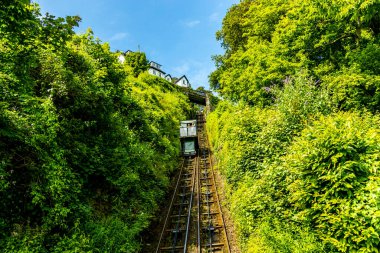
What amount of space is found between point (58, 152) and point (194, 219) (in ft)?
26.4

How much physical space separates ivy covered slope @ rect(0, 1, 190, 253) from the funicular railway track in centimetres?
174

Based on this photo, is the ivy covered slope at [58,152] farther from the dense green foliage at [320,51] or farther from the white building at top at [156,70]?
the white building at top at [156,70]

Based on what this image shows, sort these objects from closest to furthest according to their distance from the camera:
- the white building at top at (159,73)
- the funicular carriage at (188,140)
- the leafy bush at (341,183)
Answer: the leafy bush at (341,183) → the funicular carriage at (188,140) → the white building at top at (159,73)

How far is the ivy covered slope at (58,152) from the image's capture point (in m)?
5.65

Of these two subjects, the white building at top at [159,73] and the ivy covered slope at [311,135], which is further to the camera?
the white building at top at [159,73]

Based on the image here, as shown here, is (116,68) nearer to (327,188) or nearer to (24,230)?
(24,230)

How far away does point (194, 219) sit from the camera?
12.8 m

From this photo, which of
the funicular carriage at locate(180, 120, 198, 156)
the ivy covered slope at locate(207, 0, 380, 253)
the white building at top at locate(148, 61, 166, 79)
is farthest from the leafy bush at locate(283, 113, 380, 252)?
the white building at top at locate(148, 61, 166, 79)

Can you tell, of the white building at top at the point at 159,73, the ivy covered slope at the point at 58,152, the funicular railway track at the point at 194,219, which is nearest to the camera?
the ivy covered slope at the point at 58,152

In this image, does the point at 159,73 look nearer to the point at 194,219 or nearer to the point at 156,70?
the point at 156,70

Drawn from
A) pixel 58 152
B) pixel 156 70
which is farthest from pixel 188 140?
pixel 156 70

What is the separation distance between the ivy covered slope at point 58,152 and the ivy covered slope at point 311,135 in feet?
15.3

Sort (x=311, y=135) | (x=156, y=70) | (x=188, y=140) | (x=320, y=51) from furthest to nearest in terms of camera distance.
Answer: (x=156, y=70)
(x=188, y=140)
(x=320, y=51)
(x=311, y=135)

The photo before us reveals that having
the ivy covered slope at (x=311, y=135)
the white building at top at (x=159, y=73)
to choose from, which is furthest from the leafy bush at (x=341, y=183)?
the white building at top at (x=159, y=73)
